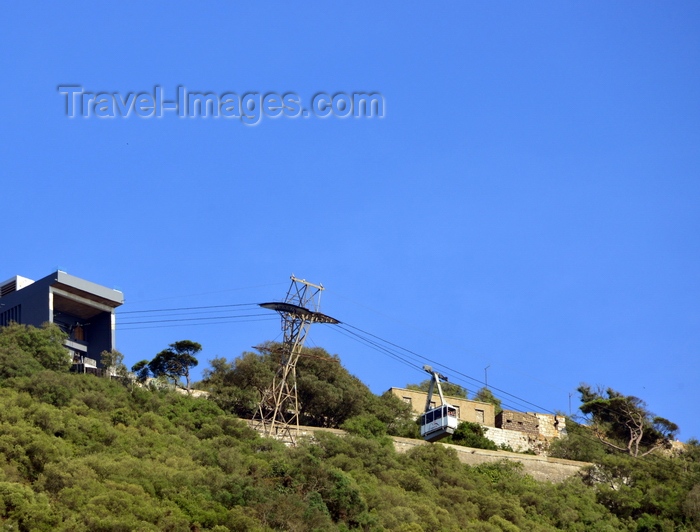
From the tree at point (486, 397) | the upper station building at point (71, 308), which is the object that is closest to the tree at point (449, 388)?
the tree at point (486, 397)

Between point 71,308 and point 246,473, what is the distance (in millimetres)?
20254

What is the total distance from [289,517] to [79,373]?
19290mm

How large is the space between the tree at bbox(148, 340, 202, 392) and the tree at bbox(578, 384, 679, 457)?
24524 millimetres

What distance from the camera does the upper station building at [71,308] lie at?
6900 centimetres

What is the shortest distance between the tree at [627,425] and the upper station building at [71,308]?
29.5 metres

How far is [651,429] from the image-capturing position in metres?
79.9

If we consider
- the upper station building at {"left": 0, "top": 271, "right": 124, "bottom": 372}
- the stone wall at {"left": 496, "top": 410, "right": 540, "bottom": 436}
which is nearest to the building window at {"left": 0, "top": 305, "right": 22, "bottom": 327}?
the upper station building at {"left": 0, "top": 271, "right": 124, "bottom": 372}

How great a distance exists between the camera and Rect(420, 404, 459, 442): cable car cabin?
6625cm

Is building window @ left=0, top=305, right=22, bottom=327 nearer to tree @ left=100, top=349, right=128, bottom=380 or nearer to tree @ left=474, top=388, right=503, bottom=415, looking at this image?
tree @ left=100, top=349, right=128, bottom=380

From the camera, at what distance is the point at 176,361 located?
7419 centimetres

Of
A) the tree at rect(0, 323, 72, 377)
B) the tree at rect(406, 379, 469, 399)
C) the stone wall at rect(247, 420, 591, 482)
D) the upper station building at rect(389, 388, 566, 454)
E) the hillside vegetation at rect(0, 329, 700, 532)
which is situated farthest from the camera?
the tree at rect(406, 379, 469, 399)

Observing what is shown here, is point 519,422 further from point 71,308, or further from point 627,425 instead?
point 71,308

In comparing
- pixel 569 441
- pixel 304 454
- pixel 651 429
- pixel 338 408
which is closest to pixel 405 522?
pixel 304 454

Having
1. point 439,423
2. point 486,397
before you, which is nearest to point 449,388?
point 486,397
